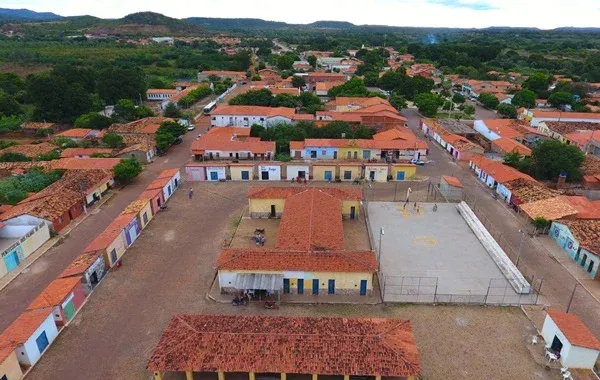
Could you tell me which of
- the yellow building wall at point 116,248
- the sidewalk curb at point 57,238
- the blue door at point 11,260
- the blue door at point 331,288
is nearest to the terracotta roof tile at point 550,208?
the blue door at point 331,288

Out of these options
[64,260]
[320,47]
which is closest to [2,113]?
[64,260]

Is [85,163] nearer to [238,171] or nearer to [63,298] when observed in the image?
[238,171]

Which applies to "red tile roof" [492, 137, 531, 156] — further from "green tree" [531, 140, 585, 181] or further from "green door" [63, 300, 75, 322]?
"green door" [63, 300, 75, 322]

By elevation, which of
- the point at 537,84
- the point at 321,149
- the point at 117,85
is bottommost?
the point at 321,149

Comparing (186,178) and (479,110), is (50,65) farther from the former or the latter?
(479,110)

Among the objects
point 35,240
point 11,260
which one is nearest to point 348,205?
point 35,240

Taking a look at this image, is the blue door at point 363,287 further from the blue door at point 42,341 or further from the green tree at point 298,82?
the green tree at point 298,82
